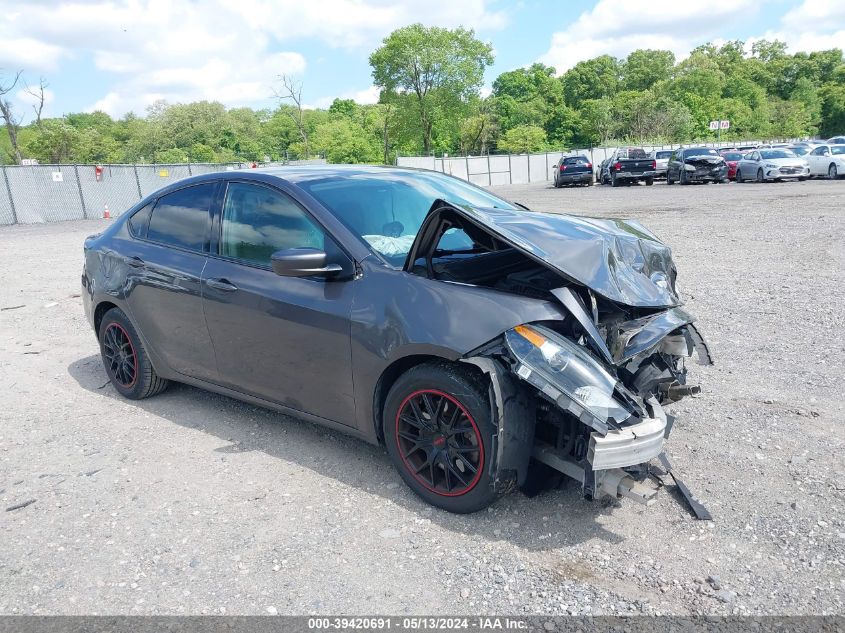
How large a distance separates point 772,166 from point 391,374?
28479mm

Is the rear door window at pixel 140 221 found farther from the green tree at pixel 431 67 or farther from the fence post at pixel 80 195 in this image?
the green tree at pixel 431 67

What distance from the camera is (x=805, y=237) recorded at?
452 inches

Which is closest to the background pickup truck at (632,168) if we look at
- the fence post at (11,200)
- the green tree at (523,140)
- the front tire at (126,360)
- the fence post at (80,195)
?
the fence post at (80,195)

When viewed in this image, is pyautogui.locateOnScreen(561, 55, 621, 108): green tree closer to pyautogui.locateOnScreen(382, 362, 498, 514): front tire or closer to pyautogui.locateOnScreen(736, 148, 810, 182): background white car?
pyautogui.locateOnScreen(736, 148, 810, 182): background white car

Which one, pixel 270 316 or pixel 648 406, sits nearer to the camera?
pixel 648 406

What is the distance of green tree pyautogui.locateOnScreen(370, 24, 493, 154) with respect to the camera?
68.9 m

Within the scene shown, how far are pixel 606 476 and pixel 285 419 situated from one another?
2.44m

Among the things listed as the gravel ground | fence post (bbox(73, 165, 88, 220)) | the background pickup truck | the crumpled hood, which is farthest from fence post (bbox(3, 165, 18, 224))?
the background pickup truck

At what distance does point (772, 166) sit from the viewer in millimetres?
26953

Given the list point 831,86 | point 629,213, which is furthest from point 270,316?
point 831,86

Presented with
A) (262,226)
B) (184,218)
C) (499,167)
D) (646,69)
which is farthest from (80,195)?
(646,69)

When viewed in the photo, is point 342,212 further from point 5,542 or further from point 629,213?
point 629,213

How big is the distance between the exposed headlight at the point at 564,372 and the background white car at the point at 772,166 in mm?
28359

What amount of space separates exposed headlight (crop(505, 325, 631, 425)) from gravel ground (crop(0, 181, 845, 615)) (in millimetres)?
692
